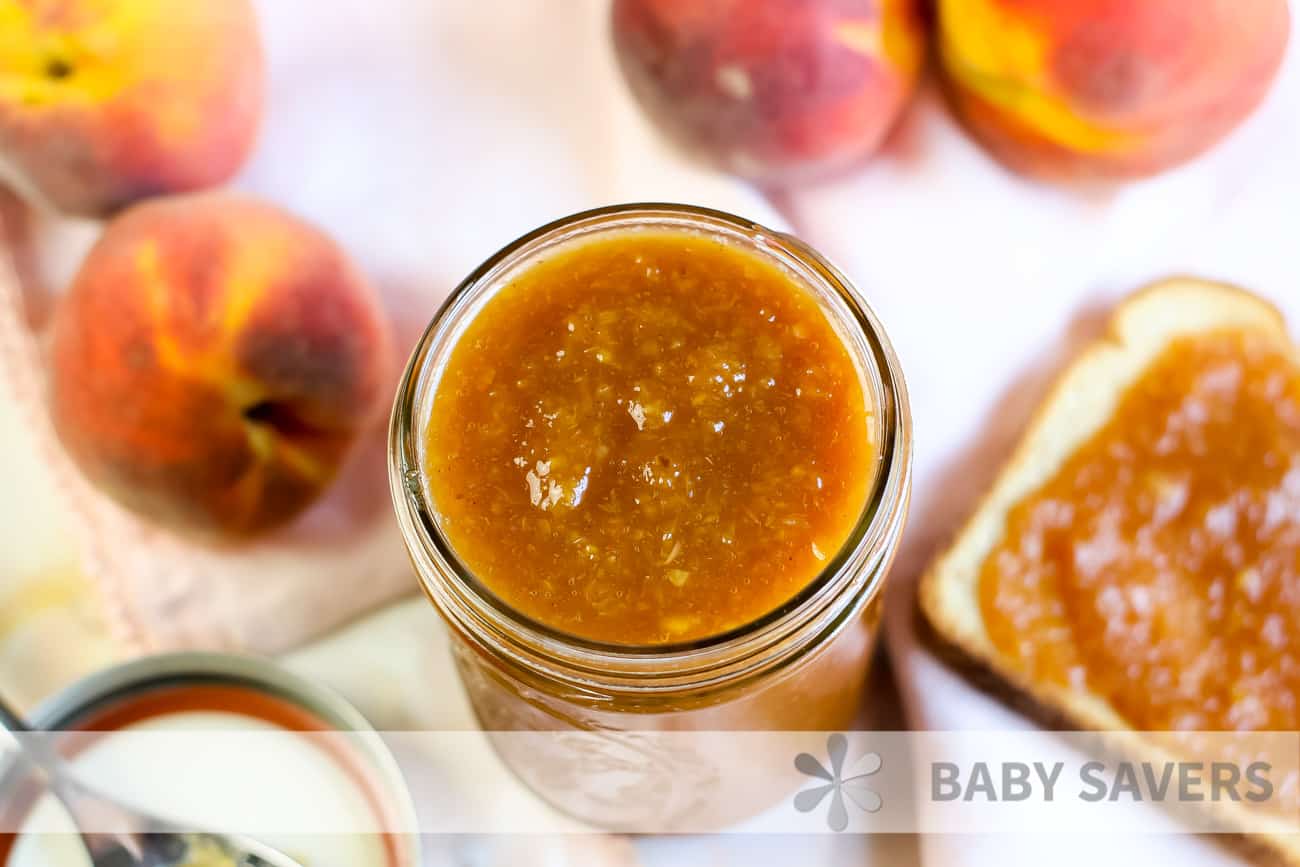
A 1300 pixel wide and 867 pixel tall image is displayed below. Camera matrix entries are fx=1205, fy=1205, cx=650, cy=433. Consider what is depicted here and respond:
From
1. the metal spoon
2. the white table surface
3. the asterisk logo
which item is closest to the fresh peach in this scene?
the white table surface

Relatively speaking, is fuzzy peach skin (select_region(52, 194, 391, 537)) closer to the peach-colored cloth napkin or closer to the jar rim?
the peach-colored cloth napkin

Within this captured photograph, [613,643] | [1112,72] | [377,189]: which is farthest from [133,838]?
[1112,72]

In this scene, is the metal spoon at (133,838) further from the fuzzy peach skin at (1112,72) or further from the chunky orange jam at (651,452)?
the fuzzy peach skin at (1112,72)

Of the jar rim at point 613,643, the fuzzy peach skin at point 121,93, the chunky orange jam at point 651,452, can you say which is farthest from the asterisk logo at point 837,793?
the fuzzy peach skin at point 121,93

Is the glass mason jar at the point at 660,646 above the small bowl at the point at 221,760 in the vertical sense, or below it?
above

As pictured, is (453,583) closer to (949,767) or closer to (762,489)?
(762,489)

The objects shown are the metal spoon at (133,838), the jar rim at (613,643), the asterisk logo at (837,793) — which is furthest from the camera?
the asterisk logo at (837,793)
